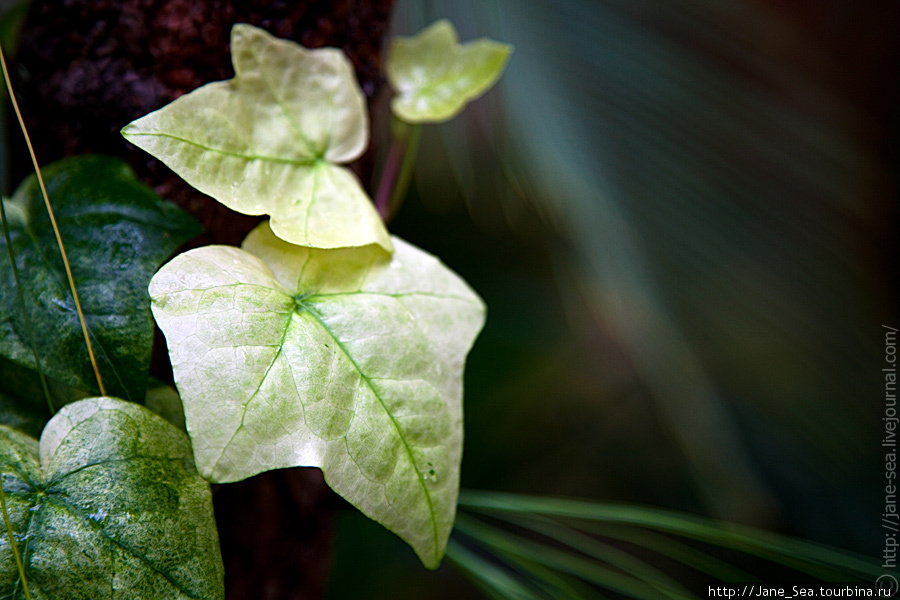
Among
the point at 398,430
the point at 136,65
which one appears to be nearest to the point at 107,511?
the point at 398,430

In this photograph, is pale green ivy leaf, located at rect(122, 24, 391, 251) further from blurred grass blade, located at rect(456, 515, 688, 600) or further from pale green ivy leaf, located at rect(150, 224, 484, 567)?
blurred grass blade, located at rect(456, 515, 688, 600)

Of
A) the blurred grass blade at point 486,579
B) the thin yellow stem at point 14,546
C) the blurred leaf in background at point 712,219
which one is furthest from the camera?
the blurred leaf in background at point 712,219

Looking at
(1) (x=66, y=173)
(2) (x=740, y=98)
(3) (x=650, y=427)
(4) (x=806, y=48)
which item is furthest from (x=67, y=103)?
(4) (x=806, y=48)

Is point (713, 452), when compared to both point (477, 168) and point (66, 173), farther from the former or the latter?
point (66, 173)

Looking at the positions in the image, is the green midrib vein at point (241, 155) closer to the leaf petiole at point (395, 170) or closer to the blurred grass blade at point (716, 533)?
the leaf petiole at point (395, 170)

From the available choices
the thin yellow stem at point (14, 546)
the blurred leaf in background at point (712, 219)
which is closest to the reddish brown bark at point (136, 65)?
the thin yellow stem at point (14, 546)

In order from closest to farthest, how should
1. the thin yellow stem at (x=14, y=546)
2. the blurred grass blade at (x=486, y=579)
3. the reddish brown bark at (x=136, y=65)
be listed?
the thin yellow stem at (x=14, y=546)
the reddish brown bark at (x=136, y=65)
the blurred grass blade at (x=486, y=579)
